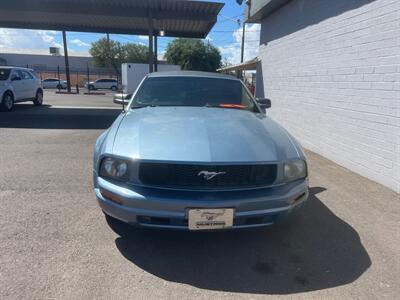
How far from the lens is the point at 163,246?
124 inches

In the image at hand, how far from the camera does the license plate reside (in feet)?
8.62

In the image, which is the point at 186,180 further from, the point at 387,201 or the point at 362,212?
the point at 387,201

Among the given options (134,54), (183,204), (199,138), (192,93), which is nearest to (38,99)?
(192,93)

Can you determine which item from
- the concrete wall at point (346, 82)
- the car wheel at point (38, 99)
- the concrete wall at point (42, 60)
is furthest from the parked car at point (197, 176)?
→ the concrete wall at point (42, 60)

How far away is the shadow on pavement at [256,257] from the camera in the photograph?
8.79 ft

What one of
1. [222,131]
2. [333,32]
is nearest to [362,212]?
[222,131]

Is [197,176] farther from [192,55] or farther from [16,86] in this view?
[192,55]

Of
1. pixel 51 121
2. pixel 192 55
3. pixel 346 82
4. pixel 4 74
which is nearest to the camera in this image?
pixel 346 82

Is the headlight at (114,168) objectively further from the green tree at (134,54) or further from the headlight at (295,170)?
the green tree at (134,54)

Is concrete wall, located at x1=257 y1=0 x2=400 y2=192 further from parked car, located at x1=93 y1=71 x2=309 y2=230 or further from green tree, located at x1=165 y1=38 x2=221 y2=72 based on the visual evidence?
green tree, located at x1=165 y1=38 x2=221 y2=72

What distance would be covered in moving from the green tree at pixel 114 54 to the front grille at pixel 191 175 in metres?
57.8

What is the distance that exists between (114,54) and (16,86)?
155 feet

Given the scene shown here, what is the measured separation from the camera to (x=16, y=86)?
13477 mm

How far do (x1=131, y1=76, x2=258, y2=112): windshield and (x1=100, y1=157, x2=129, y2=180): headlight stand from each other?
146 centimetres
